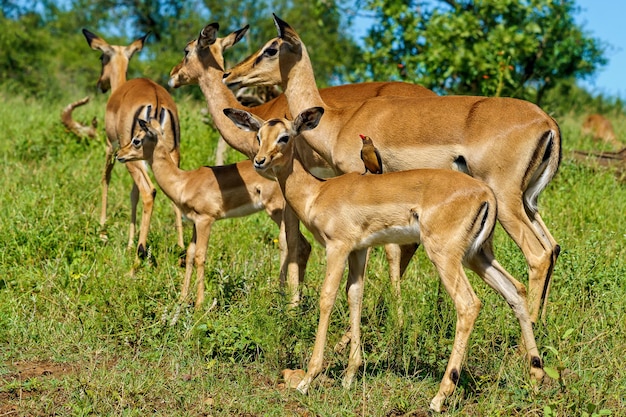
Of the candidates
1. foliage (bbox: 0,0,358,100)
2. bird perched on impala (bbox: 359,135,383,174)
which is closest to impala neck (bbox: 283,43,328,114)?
bird perched on impala (bbox: 359,135,383,174)

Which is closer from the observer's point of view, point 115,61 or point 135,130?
point 135,130

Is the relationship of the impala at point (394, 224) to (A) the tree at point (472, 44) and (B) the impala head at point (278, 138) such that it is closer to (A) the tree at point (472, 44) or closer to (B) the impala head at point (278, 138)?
(B) the impala head at point (278, 138)

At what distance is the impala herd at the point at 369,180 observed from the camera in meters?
4.14

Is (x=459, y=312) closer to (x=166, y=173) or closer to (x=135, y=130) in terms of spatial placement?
(x=166, y=173)

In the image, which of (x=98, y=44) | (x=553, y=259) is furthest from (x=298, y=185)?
(x=98, y=44)

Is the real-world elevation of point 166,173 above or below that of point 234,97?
below

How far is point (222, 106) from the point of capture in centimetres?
615

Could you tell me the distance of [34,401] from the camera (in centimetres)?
408

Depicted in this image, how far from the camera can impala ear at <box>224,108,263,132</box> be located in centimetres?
484

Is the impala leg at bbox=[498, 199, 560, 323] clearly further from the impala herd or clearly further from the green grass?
the green grass

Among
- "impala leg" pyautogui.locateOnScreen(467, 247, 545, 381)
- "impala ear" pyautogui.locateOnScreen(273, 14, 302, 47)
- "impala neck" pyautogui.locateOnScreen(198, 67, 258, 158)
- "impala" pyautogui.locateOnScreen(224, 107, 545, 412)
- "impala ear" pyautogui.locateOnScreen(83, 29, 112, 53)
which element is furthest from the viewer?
"impala ear" pyautogui.locateOnScreen(83, 29, 112, 53)

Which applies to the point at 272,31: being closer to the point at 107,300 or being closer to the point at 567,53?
the point at 567,53

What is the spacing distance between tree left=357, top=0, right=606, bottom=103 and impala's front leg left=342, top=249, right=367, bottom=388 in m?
5.03

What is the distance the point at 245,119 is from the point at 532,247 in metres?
1.84
